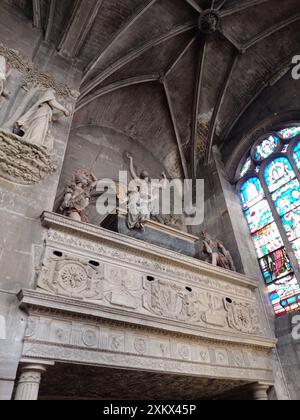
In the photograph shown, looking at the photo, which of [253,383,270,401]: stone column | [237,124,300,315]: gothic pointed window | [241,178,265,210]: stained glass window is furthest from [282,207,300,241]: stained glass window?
[253,383,270,401]: stone column

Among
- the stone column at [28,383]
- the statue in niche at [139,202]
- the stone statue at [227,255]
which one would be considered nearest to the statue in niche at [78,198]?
the statue in niche at [139,202]

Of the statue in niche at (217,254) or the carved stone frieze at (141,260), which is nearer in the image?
the carved stone frieze at (141,260)

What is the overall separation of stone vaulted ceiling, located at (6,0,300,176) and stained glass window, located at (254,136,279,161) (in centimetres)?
151

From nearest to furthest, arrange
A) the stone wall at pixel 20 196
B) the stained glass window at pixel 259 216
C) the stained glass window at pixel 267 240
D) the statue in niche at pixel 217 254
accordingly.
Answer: the stone wall at pixel 20 196
the statue in niche at pixel 217 254
the stained glass window at pixel 267 240
the stained glass window at pixel 259 216

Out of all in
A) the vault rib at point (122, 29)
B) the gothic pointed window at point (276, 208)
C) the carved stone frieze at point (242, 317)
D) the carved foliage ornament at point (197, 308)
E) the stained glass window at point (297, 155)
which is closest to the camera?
the carved foliage ornament at point (197, 308)

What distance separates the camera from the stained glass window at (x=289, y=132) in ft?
31.4

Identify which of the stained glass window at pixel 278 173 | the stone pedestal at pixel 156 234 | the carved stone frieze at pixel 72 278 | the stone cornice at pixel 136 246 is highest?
the stained glass window at pixel 278 173

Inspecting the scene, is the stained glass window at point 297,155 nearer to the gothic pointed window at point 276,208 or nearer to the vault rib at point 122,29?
the gothic pointed window at point 276,208

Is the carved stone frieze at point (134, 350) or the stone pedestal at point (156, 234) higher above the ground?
the stone pedestal at point (156, 234)

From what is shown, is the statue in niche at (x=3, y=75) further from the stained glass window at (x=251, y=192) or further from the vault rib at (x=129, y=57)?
the stained glass window at (x=251, y=192)

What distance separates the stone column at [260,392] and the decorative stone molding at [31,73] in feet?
24.4

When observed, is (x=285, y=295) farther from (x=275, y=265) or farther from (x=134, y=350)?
(x=134, y=350)

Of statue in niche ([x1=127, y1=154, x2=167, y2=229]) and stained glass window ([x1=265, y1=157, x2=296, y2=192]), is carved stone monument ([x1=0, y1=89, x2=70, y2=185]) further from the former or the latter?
stained glass window ([x1=265, y1=157, x2=296, y2=192])

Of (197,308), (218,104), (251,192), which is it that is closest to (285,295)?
(197,308)
